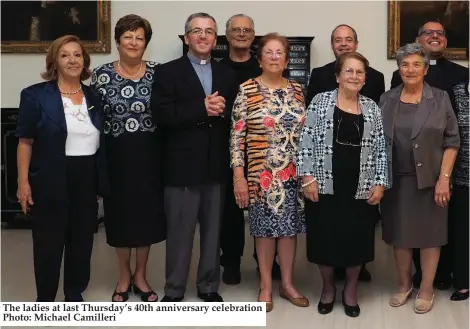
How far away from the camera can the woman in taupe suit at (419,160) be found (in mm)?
3293

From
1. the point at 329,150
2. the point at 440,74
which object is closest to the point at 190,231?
the point at 329,150

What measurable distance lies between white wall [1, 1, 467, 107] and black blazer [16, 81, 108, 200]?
3310mm

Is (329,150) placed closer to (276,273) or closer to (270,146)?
(270,146)

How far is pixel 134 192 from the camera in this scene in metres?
3.44

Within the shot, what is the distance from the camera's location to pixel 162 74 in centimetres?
333

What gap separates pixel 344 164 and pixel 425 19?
3.68 m

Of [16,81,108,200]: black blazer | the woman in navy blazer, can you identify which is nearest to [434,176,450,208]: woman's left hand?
the woman in navy blazer

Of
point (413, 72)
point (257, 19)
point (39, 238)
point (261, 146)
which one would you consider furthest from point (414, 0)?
point (39, 238)

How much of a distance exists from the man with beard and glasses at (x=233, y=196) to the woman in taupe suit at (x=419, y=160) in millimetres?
997

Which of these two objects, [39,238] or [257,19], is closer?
[39,238]

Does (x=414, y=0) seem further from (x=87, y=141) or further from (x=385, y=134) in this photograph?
(x=87, y=141)

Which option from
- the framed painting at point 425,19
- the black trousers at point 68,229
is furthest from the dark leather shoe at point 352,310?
the framed painting at point 425,19

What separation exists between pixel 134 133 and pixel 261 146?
75 centimetres
